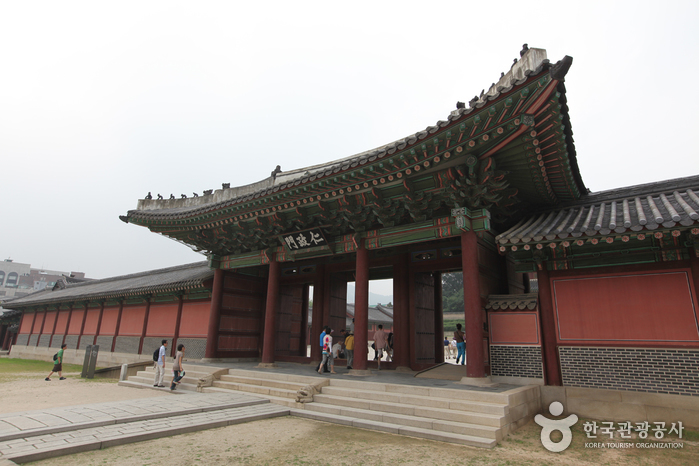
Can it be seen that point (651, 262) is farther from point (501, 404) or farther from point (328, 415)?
point (328, 415)

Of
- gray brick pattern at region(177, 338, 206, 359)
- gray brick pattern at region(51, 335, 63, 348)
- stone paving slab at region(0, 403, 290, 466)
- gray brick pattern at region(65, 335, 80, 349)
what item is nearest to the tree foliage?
gray brick pattern at region(177, 338, 206, 359)

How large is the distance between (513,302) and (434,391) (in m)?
3.19

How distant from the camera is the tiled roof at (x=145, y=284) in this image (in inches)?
704

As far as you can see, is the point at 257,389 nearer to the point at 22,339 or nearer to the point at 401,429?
the point at 401,429

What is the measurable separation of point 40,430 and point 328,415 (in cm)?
488

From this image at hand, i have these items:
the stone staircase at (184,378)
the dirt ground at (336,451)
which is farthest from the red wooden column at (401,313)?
the stone staircase at (184,378)

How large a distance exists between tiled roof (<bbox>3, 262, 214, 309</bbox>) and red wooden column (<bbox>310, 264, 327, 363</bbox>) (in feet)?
16.8

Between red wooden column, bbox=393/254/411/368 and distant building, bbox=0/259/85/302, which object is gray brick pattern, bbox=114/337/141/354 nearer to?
red wooden column, bbox=393/254/411/368

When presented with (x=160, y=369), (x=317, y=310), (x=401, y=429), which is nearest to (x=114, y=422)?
(x=401, y=429)

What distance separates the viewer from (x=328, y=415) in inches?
313

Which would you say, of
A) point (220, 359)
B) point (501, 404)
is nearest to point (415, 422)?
point (501, 404)

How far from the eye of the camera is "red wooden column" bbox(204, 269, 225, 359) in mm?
15023

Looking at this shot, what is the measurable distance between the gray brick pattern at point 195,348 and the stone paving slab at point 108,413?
23.9 feet

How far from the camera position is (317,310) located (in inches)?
599
